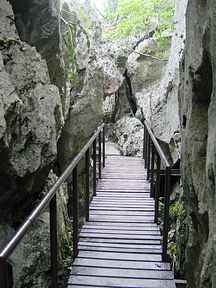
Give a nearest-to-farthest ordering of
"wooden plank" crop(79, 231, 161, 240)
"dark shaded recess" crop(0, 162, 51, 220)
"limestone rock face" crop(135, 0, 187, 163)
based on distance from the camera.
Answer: "dark shaded recess" crop(0, 162, 51, 220) < "wooden plank" crop(79, 231, 161, 240) < "limestone rock face" crop(135, 0, 187, 163)

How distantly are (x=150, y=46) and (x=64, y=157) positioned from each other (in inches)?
229

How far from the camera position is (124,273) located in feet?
11.2

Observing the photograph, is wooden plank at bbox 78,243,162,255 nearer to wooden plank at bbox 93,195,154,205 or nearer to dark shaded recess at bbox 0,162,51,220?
dark shaded recess at bbox 0,162,51,220

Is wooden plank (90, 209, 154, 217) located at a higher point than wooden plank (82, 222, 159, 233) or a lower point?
higher

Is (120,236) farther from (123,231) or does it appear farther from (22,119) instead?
(22,119)

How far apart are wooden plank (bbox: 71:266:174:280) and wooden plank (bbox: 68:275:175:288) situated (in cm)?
5

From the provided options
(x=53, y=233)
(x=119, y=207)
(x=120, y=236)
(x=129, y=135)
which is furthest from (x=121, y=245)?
(x=129, y=135)

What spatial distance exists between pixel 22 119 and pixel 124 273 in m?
2.16

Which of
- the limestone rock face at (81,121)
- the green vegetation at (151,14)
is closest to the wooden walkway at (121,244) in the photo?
the limestone rock face at (81,121)

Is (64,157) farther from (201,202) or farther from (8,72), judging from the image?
(201,202)

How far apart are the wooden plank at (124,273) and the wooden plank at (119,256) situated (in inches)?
8.1

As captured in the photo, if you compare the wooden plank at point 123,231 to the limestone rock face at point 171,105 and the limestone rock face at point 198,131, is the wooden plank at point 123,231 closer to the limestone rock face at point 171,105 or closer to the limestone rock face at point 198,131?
the limestone rock face at point 198,131

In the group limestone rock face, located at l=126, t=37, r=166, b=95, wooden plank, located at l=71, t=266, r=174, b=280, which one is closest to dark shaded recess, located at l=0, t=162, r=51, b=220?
wooden plank, located at l=71, t=266, r=174, b=280

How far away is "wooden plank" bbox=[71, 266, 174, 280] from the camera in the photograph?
3.34 m
